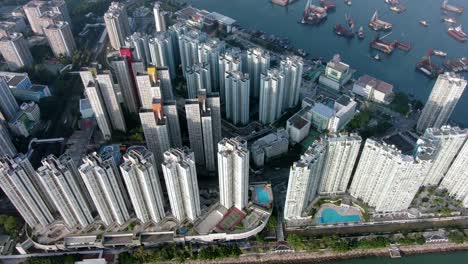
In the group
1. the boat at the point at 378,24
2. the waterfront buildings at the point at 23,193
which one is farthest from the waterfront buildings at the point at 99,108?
the boat at the point at 378,24

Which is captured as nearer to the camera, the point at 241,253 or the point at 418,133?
the point at 241,253

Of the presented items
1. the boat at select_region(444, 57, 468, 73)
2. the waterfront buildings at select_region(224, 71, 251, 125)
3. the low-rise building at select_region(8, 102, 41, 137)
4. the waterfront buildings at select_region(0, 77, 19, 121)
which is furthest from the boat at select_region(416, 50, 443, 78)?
the waterfront buildings at select_region(0, 77, 19, 121)

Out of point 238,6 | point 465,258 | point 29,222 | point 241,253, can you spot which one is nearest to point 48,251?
point 29,222

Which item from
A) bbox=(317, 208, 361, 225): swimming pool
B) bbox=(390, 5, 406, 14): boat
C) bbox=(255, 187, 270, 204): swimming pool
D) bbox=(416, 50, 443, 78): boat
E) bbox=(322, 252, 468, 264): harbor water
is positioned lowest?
bbox=(322, 252, 468, 264): harbor water

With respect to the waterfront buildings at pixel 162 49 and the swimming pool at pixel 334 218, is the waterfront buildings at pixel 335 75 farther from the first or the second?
the waterfront buildings at pixel 162 49

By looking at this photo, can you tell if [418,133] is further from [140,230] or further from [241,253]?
[140,230]

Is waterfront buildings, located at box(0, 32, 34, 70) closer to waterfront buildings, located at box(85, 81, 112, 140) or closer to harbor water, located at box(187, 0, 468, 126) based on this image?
waterfront buildings, located at box(85, 81, 112, 140)

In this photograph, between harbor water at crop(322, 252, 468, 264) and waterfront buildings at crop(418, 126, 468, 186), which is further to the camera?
harbor water at crop(322, 252, 468, 264)
